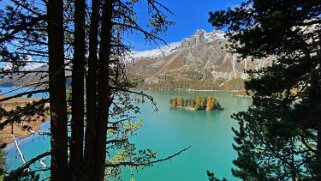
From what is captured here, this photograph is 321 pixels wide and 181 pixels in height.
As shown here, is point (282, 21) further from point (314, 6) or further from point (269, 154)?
point (269, 154)

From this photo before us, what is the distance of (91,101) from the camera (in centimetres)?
262

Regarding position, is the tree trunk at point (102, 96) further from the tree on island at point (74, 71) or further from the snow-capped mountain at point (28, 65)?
the snow-capped mountain at point (28, 65)

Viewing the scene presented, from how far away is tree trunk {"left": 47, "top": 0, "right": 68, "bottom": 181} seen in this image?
7.53 ft

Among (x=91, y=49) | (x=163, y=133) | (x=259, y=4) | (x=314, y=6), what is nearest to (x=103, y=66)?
(x=91, y=49)

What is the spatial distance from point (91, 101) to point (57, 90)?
0.37 m

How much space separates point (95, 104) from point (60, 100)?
37cm

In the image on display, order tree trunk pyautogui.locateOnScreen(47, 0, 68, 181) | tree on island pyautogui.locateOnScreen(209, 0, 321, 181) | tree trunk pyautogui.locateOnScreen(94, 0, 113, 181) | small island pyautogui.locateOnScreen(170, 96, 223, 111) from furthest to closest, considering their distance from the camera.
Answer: small island pyautogui.locateOnScreen(170, 96, 223, 111) → tree on island pyautogui.locateOnScreen(209, 0, 321, 181) → tree trunk pyautogui.locateOnScreen(94, 0, 113, 181) → tree trunk pyautogui.locateOnScreen(47, 0, 68, 181)

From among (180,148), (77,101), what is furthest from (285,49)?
(180,148)

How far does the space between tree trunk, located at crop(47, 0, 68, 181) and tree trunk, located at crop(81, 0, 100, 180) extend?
25 cm

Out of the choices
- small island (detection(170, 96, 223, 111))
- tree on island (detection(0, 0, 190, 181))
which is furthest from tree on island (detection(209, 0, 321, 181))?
small island (detection(170, 96, 223, 111))

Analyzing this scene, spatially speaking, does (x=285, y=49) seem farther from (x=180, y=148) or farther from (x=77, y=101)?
(x=180, y=148)

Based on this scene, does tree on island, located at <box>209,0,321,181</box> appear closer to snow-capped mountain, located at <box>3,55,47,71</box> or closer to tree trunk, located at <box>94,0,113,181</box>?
tree trunk, located at <box>94,0,113,181</box>

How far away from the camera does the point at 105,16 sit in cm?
259

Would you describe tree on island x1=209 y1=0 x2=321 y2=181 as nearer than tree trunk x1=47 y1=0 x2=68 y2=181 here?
No
